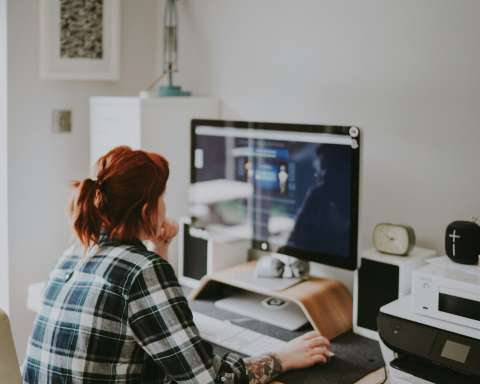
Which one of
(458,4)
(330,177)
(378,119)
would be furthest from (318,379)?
(458,4)

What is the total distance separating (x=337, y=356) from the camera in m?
1.97

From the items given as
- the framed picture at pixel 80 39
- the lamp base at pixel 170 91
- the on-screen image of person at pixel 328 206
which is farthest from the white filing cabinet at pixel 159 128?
the on-screen image of person at pixel 328 206

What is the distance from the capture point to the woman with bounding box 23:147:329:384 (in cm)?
150

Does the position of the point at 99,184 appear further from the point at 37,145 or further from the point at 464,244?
the point at 37,145

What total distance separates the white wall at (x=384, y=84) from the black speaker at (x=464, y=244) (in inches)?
7.7

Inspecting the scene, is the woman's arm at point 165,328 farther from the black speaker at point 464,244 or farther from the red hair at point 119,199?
the black speaker at point 464,244

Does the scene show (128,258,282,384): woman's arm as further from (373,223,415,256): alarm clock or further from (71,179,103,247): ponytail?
(373,223,415,256): alarm clock

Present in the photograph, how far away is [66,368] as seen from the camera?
5.08ft

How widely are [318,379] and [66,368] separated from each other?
2.12ft

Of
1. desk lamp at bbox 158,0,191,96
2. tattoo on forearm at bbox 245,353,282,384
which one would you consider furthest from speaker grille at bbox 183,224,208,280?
tattoo on forearm at bbox 245,353,282,384

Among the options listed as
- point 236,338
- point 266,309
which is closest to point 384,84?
point 266,309

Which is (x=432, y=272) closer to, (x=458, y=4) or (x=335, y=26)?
(x=458, y=4)

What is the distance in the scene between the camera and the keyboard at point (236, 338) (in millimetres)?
1990

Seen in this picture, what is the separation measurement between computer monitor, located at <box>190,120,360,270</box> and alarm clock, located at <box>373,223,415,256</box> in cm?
12
